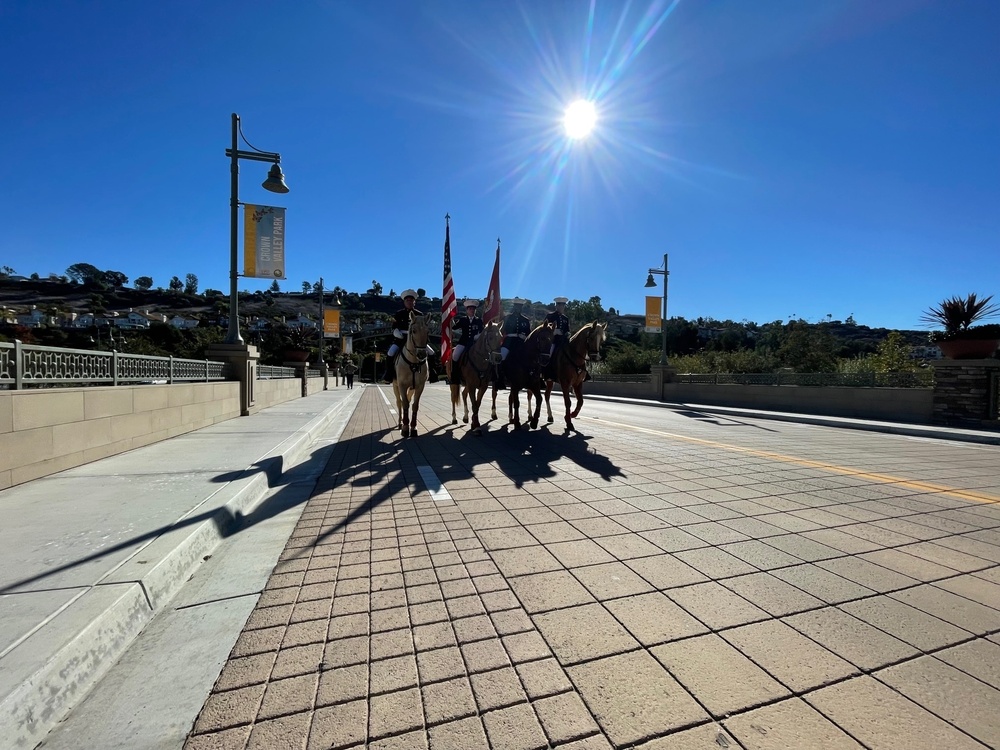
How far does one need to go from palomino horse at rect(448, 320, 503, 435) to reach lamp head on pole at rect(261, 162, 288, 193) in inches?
233

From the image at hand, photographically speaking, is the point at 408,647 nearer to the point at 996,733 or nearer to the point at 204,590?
the point at 204,590

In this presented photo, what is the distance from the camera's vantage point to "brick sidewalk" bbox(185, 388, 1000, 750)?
1.81 metres

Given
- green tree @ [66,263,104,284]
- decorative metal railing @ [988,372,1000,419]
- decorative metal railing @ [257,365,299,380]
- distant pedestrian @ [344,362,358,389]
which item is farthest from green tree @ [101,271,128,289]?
decorative metal railing @ [988,372,1000,419]

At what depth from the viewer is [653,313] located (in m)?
23.4

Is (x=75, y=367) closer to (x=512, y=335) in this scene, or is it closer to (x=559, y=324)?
(x=512, y=335)

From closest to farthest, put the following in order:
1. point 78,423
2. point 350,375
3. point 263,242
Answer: point 78,423 → point 263,242 → point 350,375

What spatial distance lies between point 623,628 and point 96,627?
2.59 m

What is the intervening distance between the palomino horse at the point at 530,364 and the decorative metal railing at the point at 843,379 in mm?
11984

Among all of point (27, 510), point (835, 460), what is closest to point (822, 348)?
point (835, 460)

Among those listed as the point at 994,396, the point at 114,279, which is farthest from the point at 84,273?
the point at 994,396

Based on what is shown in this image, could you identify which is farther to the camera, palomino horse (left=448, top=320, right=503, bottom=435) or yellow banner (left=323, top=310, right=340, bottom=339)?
yellow banner (left=323, top=310, right=340, bottom=339)

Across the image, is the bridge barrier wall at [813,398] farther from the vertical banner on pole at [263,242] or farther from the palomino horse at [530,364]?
the vertical banner on pole at [263,242]

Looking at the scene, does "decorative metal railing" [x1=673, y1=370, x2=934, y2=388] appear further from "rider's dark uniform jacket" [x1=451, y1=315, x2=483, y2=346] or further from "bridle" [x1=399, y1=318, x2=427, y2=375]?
"bridle" [x1=399, y1=318, x2=427, y2=375]

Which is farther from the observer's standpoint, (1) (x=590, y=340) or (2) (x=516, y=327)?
(2) (x=516, y=327)
